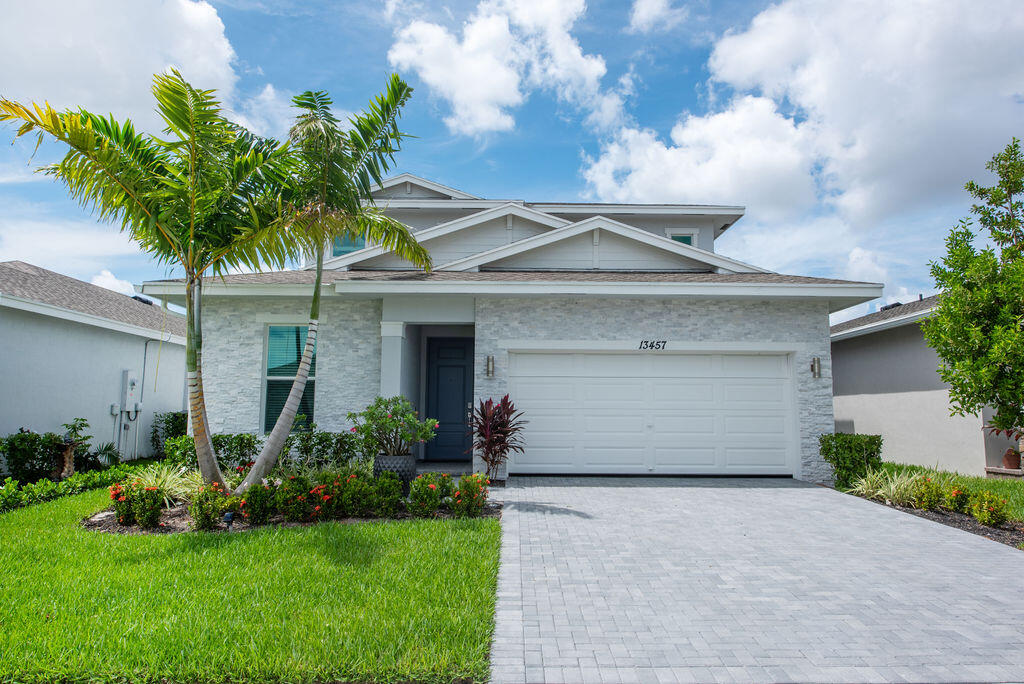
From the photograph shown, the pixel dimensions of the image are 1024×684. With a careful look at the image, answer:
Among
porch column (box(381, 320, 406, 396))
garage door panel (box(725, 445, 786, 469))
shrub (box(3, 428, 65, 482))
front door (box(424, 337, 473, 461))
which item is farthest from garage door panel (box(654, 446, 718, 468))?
shrub (box(3, 428, 65, 482))

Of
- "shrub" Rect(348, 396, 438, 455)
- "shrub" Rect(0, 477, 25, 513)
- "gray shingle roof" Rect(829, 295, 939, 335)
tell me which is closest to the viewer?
"shrub" Rect(0, 477, 25, 513)

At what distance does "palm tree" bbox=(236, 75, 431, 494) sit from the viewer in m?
7.82

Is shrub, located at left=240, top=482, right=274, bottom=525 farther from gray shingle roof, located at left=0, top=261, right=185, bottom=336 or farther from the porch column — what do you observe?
gray shingle roof, located at left=0, top=261, right=185, bottom=336

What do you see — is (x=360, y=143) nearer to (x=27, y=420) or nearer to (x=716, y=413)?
(x=716, y=413)

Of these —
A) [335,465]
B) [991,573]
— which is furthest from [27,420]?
[991,573]

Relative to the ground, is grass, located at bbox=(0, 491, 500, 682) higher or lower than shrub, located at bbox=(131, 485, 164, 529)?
lower

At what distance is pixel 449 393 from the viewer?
13.8 m

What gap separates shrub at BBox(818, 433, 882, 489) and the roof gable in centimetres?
1111

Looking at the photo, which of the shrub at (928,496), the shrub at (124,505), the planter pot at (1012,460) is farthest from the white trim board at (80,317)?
the planter pot at (1012,460)

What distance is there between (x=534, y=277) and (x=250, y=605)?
26.1 ft

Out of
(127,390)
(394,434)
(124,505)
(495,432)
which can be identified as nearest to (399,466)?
(394,434)

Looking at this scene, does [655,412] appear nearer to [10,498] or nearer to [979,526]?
[979,526]

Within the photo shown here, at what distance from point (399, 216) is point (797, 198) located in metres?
10.6

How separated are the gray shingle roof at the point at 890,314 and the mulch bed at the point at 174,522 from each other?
1113 cm
